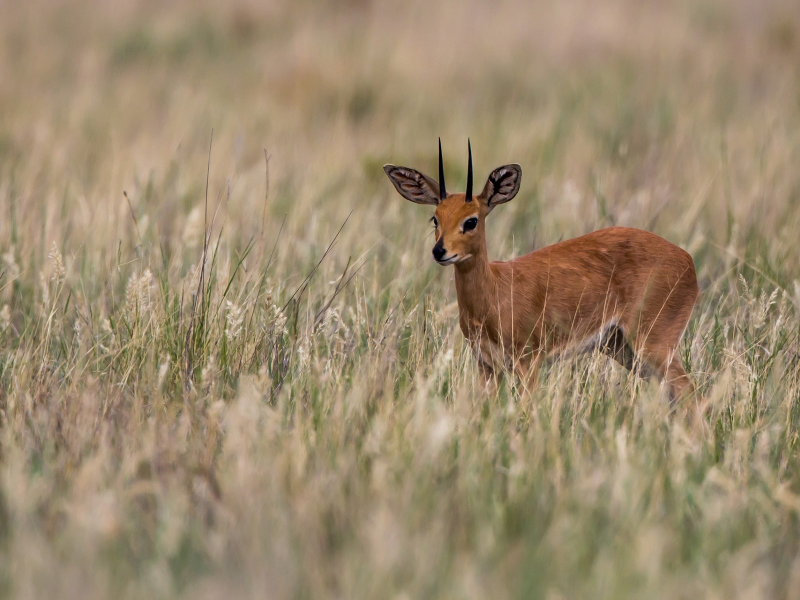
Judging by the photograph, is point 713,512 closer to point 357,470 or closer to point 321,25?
point 357,470

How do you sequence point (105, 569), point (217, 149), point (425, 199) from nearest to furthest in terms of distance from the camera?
point (105, 569), point (425, 199), point (217, 149)

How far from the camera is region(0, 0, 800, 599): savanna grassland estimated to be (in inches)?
105

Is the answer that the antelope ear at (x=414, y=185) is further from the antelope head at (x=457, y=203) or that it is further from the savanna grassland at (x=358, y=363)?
the savanna grassland at (x=358, y=363)

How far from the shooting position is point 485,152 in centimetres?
812

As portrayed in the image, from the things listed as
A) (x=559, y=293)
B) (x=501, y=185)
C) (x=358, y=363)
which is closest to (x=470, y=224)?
(x=501, y=185)

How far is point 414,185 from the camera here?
14.1 feet

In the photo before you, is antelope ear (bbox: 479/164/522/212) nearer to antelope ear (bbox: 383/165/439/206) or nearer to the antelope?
the antelope

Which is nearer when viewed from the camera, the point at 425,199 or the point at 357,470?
the point at 357,470

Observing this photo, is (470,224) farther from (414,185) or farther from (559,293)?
(559,293)

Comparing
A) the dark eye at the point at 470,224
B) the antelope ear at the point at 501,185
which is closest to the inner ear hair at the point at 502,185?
the antelope ear at the point at 501,185

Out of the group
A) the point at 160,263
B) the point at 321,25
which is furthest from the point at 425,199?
the point at 321,25

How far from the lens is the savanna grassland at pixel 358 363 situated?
267 cm

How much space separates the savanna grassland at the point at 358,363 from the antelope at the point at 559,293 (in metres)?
0.15

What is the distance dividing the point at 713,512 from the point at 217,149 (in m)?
5.87
